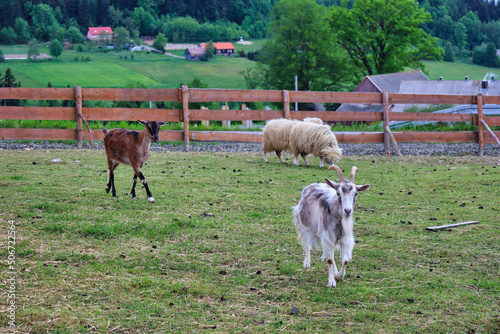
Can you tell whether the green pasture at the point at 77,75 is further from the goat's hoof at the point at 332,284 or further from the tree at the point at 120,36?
the goat's hoof at the point at 332,284

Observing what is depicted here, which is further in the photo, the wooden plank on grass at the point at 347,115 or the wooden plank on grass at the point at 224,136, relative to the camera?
the wooden plank on grass at the point at 347,115

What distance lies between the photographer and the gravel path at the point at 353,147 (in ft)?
51.4

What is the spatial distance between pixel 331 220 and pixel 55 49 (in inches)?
3680

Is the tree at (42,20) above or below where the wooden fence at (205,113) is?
above

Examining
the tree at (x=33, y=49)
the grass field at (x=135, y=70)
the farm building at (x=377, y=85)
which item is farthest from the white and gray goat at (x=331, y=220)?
the tree at (x=33, y=49)

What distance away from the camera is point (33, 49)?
87.4 m

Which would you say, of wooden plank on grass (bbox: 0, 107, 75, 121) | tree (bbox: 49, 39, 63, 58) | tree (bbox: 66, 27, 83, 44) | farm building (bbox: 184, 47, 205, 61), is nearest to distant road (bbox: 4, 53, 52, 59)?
tree (bbox: 49, 39, 63, 58)

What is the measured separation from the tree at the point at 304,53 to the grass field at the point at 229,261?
5386cm

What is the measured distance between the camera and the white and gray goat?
5.49 m

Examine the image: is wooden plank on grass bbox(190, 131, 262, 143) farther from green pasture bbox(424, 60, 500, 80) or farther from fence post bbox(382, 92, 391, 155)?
green pasture bbox(424, 60, 500, 80)

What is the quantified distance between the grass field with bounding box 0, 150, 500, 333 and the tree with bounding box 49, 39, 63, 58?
3382 inches

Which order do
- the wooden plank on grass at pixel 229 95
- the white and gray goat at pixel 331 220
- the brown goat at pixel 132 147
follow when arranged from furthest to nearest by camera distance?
the wooden plank on grass at pixel 229 95, the brown goat at pixel 132 147, the white and gray goat at pixel 331 220

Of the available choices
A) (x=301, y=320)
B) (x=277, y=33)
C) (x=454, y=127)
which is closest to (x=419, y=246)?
(x=301, y=320)

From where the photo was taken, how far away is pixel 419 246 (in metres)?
6.91
